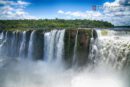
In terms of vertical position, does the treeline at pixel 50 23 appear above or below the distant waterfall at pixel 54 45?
above

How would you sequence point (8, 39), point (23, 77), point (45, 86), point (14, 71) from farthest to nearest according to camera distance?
point (8, 39), point (14, 71), point (23, 77), point (45, 86)

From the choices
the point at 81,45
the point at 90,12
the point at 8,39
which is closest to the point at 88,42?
the point at 81,45

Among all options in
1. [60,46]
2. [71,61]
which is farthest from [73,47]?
[60,46]

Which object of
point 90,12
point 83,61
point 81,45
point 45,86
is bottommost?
point 45,86

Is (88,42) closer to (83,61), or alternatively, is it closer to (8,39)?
(83,61)

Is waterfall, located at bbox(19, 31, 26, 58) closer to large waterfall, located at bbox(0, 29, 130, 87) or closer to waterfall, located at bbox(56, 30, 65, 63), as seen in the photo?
large waterfall, located at bbox(0, 29, 130, 87)

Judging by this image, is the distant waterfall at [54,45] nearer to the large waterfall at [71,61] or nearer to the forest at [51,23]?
the large waterfall at [71,61]

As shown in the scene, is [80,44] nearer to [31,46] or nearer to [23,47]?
[31,46]

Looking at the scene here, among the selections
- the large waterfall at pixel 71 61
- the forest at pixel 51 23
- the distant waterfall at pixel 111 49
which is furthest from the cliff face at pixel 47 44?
the forest at pixel 51 23
